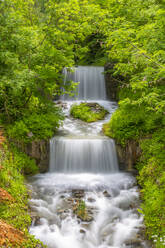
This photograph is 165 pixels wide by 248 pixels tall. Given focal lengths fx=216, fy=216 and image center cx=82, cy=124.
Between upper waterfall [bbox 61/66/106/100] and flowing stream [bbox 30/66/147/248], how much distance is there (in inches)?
193

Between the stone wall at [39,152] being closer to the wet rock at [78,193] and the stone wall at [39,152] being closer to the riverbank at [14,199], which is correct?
the riverbank at [14,199]

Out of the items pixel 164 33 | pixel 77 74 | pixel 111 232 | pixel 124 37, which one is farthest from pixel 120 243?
pixel 77 74

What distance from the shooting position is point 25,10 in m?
13.0

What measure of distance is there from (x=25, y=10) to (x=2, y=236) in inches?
525

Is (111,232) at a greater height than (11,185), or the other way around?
(11,185)

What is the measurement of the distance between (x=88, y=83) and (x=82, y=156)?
8.21 meters

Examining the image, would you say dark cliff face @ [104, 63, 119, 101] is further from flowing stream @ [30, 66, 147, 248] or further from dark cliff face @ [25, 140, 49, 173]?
dark cliff face @ [25, 140, 49, 173]

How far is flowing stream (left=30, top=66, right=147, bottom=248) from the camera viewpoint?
15.5 feet

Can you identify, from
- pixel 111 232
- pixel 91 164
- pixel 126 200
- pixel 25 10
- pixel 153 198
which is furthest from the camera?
pixel 25 10

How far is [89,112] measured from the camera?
1178 cm

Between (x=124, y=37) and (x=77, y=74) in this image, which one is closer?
(x=124, y=37)

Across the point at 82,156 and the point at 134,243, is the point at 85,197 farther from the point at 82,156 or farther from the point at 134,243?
the point at 82,156

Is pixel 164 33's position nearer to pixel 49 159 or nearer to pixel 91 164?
pixel 91 164

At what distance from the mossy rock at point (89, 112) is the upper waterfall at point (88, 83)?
219cm
